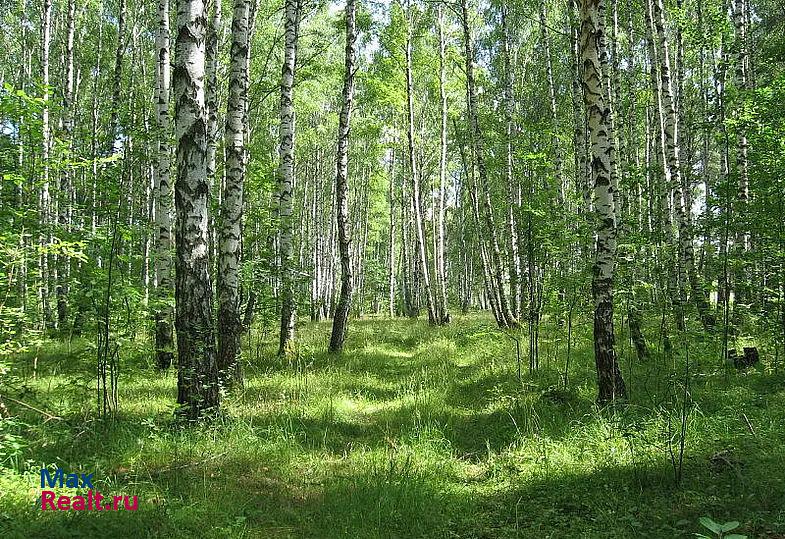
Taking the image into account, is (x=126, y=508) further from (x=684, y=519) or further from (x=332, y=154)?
(x=332, y=154)

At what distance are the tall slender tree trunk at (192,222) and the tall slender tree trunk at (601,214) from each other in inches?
182

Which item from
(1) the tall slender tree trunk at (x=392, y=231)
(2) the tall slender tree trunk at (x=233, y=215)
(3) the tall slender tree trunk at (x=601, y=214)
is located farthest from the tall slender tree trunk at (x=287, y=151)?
(1) the tall slender tree trunk at (x=392, y=231)

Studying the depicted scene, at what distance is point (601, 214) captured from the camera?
590cm

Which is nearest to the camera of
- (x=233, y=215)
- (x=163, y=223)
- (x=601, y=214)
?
(x=601, y=214)

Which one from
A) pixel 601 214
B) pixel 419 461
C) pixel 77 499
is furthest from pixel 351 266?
pixel 77 499

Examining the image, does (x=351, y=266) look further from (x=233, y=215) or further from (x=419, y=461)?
(x=419, y=461)

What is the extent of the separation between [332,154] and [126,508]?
89.8ft

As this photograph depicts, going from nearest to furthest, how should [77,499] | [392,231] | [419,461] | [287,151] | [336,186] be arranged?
1. [77,499]
2. [419,461]
3. [287,151]
4. [336,186]
5. [392,231]

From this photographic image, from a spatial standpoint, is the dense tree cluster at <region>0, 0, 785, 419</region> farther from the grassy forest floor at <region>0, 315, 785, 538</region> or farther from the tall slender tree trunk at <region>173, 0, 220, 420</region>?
the grassy forest floor at <region>0, 315, 785, 538</region>

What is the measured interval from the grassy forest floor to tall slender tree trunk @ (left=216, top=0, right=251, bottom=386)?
0.79 m

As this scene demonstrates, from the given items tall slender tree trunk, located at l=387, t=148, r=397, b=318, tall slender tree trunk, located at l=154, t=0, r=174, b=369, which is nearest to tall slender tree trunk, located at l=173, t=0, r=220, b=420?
tall slender tree trunk, located at l=154, t=0, r=174, b=369

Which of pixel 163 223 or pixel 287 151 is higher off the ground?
pixel 287 151

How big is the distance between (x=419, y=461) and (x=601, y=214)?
364 centimetres

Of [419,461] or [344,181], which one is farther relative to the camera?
[344,181]
